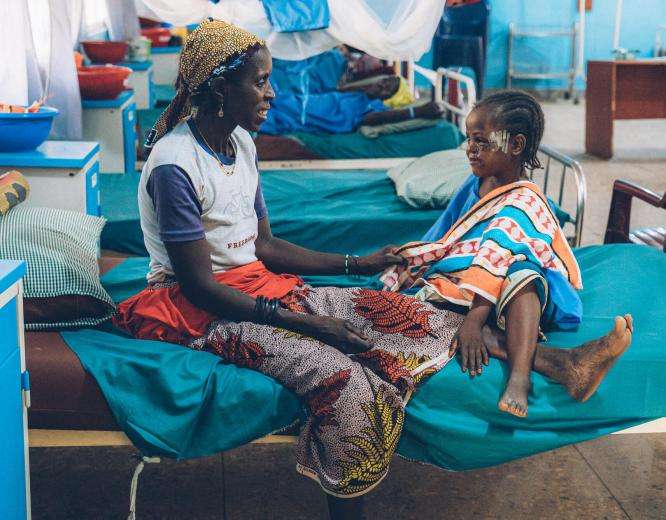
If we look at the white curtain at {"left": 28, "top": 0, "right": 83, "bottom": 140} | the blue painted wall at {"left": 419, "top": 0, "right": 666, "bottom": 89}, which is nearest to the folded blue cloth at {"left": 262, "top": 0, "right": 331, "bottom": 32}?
the white curtain at {"left": 28, "top": 0, "right": 83, "bottom": 140}

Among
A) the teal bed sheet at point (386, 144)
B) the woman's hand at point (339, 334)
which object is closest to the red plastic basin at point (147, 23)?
the teal bed sheet at point (386, 144)

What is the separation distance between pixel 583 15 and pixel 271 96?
31.1 ft

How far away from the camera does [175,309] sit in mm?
2281

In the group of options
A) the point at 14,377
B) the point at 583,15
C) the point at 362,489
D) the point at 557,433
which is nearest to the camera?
A: the point at 14,377

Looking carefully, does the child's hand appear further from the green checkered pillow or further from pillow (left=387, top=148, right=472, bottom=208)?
pillow (left=387, top=148, right=472, bottom=208)

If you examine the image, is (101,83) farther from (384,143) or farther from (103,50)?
(384,143)

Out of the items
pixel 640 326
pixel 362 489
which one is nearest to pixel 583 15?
pixel 640 326

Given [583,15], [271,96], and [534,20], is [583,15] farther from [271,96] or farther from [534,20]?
[271,96]

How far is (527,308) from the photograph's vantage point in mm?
2199

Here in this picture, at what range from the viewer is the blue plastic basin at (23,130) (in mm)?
3021

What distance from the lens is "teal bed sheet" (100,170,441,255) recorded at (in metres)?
3.62

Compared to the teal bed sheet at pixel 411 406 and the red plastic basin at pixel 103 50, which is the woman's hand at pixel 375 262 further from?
the red plastic basin at pixel 103 50

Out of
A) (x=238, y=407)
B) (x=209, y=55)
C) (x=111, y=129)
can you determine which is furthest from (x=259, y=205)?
(x=111, y=129)

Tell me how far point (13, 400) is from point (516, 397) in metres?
1.15
